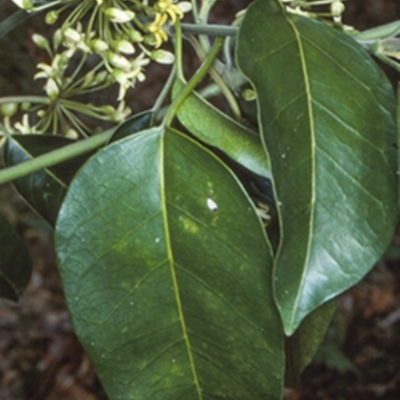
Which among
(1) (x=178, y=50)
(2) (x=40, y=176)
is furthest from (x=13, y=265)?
(1) (x=178, y=50)

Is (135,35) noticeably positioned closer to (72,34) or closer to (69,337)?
(72,34)

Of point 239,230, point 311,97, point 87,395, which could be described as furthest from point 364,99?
point 87,395

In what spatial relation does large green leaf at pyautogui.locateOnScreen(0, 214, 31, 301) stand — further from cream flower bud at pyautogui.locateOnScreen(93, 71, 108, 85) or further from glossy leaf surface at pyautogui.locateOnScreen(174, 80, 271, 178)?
glossy leaf surface at pyautogui.locateOnScreen(174, 80, 271, 178)

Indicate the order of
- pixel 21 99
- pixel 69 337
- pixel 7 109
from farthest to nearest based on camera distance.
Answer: pixel 69 337 → pixel 7 109 → pixel 21 99

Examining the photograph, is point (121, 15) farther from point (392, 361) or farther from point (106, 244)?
point (392, 361)

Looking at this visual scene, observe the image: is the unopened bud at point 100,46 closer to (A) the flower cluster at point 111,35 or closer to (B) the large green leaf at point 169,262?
(A) the flower cluster at point 111,35
